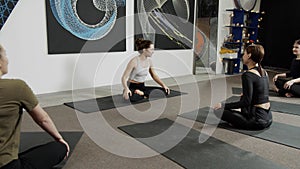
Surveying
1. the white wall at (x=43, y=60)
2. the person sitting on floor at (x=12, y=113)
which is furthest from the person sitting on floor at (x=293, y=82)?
the person sitting on floor at (x=12, y=113)

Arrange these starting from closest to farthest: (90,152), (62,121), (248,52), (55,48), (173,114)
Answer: (90,152) → (248,52) → (62,121) → (173,114) → (55,48)

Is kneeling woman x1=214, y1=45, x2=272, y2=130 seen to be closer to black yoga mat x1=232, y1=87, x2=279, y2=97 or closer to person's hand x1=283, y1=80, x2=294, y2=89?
person's hand x1=283, y1=80, x2=294, y2=89

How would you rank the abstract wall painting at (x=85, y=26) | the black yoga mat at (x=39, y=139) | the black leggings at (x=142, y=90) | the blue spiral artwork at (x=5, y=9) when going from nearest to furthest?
the black yoga mat at (x=39, y=139) < the blue spiral artwork at (x=5, y=9) < the black leggings at (x=142, y=90) < the abstract wall painting at (x=85, y=26)

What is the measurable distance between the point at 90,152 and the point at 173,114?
1.35 metres

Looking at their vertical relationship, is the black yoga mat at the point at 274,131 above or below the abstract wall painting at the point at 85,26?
below

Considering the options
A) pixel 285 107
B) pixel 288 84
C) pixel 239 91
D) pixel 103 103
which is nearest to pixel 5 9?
pixel 103 103

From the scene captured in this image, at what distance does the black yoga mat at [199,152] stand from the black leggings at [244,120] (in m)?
0.40

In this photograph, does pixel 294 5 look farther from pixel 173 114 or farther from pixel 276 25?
pixel 173 114

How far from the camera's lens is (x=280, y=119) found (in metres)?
3.14

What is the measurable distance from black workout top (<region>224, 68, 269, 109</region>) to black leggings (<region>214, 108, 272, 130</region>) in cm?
11

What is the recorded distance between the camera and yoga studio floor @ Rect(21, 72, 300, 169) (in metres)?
2.03

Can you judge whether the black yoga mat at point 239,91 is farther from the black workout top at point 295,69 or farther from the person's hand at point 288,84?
the black workout top at point 295,69

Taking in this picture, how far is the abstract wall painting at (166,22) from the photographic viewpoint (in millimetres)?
5176

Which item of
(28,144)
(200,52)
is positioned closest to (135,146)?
(28,144)
